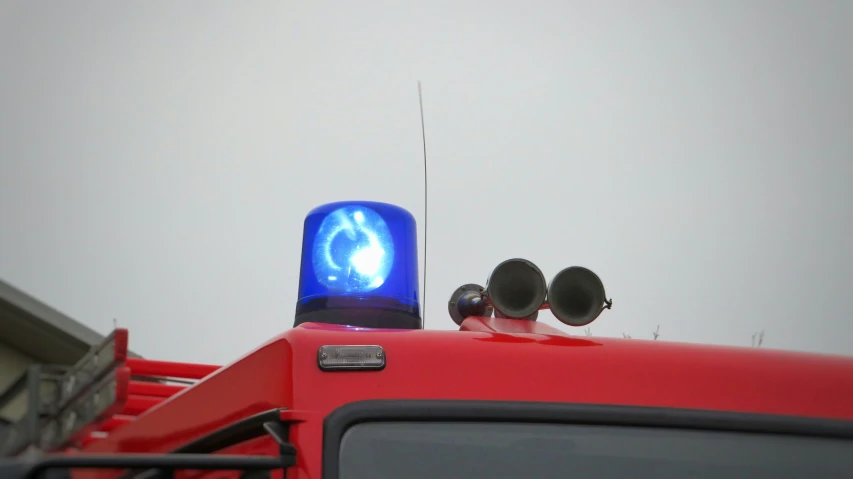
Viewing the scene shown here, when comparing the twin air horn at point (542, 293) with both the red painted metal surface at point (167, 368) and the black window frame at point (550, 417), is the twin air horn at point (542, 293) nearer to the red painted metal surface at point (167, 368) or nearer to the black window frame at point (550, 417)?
the black window frame at point (550, 417)

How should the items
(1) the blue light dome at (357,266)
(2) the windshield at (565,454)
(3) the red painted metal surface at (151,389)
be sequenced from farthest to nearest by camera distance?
(3) the red painted metal surface at (151,389)
(1) the blue light dome at (357,266)
(2) the windshield at (565,454)

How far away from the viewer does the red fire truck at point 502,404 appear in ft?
5.57

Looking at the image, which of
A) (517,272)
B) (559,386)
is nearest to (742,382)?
(559,386)

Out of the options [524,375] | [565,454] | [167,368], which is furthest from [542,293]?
[167,368]

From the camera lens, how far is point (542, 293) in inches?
87.4

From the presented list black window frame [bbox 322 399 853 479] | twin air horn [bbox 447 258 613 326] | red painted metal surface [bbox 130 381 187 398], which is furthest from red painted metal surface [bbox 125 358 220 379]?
black window frame [bbox 322 399 853 479]

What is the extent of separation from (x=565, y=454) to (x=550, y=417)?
80mm

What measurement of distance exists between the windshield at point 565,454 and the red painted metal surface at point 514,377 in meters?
0.07

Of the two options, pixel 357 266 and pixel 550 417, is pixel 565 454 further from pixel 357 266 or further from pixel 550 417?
pixel 357 266

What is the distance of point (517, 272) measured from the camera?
2.24 meters

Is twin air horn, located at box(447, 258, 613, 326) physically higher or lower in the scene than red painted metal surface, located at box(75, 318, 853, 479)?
higher

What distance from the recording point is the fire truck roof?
5.81ft

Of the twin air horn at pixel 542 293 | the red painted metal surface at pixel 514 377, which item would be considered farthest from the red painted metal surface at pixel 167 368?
the twin air horn at pixel 542 293

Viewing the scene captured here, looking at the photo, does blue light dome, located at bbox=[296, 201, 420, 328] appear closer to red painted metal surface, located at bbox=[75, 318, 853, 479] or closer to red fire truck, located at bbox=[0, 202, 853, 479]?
red fire truck, located at bbox=[0, 202, 853, 479]
